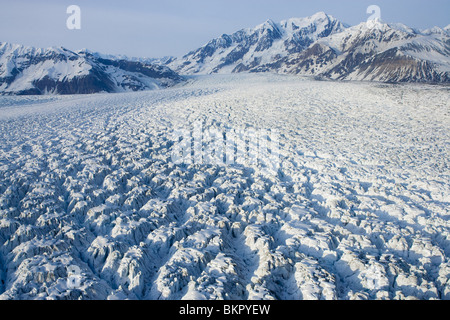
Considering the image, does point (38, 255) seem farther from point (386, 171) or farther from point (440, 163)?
point (440, 163)

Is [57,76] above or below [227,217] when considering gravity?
above

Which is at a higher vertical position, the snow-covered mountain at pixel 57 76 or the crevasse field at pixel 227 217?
the snow-covered mountain at pixel 57 76

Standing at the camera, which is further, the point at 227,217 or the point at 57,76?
the point at 57,76

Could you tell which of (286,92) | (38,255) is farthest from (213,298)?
(286,92)

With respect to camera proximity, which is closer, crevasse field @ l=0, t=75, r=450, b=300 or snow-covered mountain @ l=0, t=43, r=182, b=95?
crevasse field @ l=0, t=75, r=450, b=300
